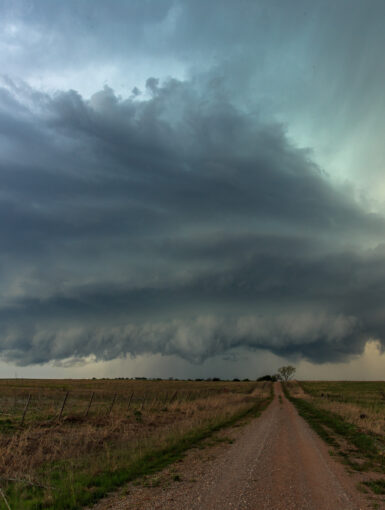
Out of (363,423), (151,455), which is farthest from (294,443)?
(363,423)

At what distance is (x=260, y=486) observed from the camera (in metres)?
→ 11.2

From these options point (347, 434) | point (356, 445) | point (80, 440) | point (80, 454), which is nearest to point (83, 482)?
point (80, 454)

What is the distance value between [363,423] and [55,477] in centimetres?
2278

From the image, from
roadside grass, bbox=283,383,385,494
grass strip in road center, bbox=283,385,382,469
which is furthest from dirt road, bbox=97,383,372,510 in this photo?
grass strip in road center, bbox=283,385,382,469

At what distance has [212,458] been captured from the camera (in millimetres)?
15359

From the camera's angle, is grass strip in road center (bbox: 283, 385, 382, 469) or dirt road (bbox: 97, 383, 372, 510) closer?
dirt road (bbox: 97, 383, 372, 510)

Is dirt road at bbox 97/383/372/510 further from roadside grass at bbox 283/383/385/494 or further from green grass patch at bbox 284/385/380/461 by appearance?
green grass patch at bbox 284/385/380/461

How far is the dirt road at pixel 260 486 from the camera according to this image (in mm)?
9602

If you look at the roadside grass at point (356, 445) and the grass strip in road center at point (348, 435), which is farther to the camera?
the grass strip in road center at point (348, 435)

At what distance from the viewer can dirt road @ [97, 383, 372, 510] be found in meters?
9.60

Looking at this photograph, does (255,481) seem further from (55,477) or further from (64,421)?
(64,421)

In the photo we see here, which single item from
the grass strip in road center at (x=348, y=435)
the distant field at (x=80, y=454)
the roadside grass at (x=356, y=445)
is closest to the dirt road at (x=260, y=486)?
the roadside grass at (x=356, y=445)

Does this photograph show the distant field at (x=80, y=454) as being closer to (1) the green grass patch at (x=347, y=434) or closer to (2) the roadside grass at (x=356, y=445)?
(1) the green grass patch at (x=347, y=434)

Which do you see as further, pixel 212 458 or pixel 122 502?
pixel 212 458
